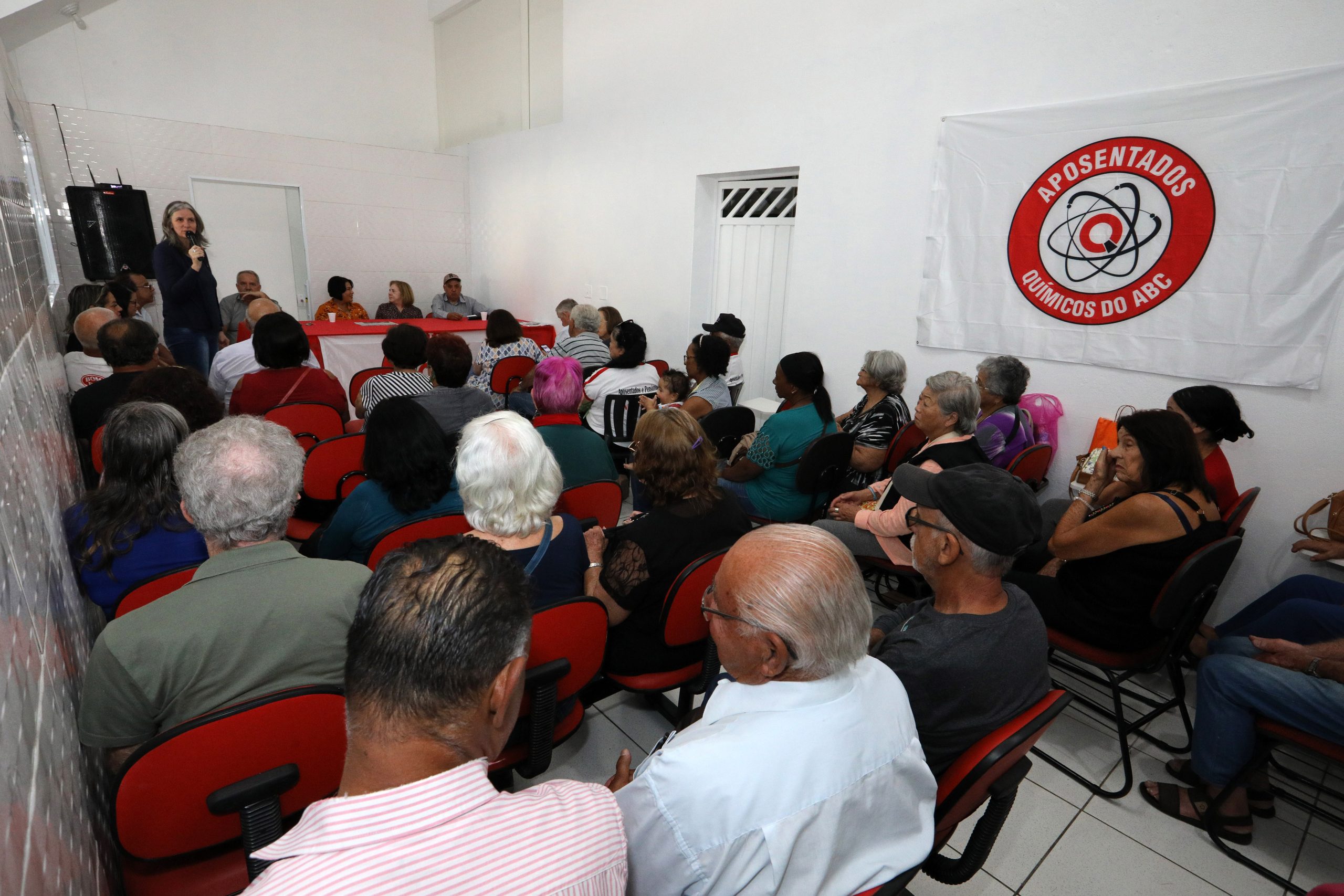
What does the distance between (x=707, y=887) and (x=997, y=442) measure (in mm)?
2805

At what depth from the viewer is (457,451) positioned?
1.81 m

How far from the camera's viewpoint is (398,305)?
7770 millimetres

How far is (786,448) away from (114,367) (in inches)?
126

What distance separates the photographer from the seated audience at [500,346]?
15.1ft

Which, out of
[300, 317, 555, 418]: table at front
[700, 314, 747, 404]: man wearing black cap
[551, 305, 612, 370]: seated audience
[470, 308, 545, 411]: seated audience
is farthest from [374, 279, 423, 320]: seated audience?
[700, 314, 747, 404]: man wearing black cap

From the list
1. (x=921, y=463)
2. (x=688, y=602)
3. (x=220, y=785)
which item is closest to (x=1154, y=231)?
(x=921, y=463)

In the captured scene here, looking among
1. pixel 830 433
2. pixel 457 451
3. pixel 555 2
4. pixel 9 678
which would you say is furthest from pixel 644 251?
pixel 9 678

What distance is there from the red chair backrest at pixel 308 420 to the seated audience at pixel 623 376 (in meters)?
1.48

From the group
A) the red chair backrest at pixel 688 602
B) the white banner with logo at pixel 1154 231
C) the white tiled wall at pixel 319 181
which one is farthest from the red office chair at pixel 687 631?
the white tiled wall at pixel 319 181

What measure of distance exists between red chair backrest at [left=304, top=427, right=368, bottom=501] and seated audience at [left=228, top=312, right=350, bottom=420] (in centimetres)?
58

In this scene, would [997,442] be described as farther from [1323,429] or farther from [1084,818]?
[1084,818]

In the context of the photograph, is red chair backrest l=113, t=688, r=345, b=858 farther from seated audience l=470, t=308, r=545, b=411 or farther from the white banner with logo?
the white banner with logo

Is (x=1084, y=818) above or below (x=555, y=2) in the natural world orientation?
below

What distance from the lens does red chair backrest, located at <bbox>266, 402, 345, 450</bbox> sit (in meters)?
2.99
